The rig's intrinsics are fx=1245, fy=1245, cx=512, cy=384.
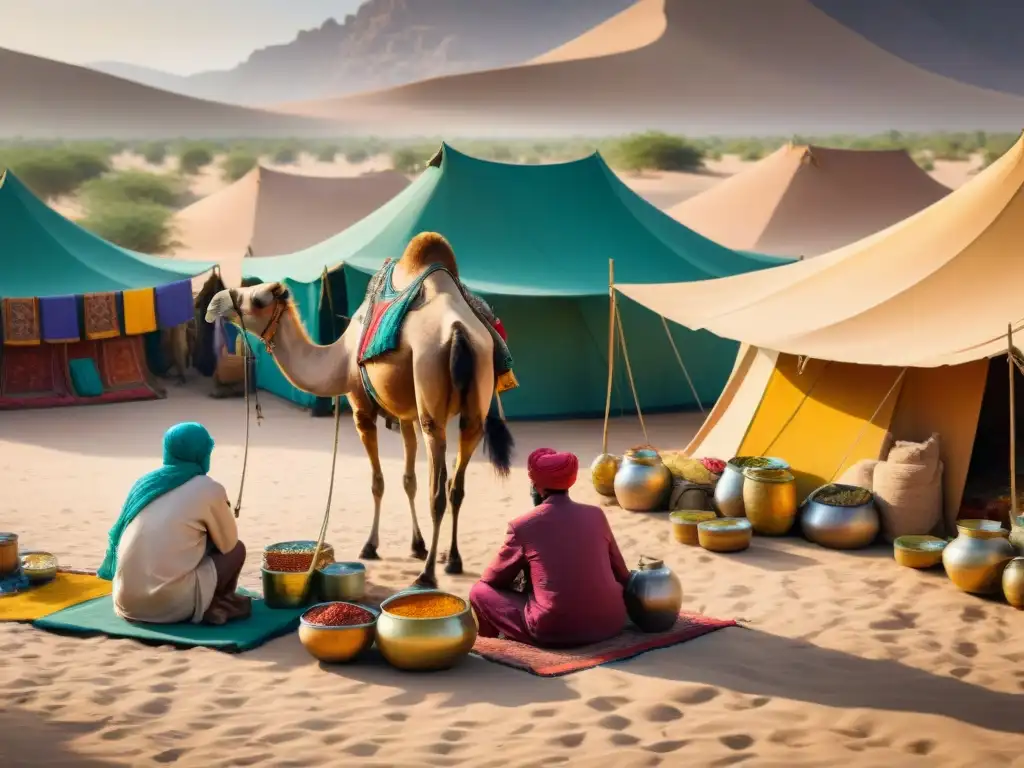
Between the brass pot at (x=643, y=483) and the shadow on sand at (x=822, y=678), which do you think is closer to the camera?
the shadow on sand at (x=822, y=678)

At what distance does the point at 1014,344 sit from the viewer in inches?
266

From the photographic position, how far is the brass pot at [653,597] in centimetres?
557

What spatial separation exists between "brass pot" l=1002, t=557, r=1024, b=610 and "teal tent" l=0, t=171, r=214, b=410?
9.58 meters

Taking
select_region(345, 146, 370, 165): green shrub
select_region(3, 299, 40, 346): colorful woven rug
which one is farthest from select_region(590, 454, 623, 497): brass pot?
select_region(345, 146, 370, 165): green shrub

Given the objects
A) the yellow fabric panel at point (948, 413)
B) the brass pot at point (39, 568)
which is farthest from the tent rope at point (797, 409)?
the brass pot at point (39, 568)

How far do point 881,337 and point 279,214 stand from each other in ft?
78.9

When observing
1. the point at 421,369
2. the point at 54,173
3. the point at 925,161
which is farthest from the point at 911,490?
the point at 925,161

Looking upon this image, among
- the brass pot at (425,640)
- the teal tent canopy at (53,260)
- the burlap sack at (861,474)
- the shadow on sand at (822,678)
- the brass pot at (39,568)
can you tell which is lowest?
the shadow on sand at (822,678)

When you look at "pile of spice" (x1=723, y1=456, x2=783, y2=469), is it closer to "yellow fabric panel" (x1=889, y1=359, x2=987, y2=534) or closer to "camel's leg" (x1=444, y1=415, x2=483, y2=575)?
"yellow fabric panel" (x1=889, y1=359, x2=987, y2=534)

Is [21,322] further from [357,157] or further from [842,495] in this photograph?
[357,157]

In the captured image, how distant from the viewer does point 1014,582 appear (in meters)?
6.18

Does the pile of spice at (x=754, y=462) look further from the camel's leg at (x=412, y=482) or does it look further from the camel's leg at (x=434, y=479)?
the camel's leg at (x=434, y=479)

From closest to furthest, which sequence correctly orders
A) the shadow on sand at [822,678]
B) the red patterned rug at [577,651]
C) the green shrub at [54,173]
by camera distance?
1. the shadow on sand at [822,678]
2. the red patterned rug at [577,651]
3. the green shrub at [54,173]

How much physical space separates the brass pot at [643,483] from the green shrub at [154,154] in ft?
208
